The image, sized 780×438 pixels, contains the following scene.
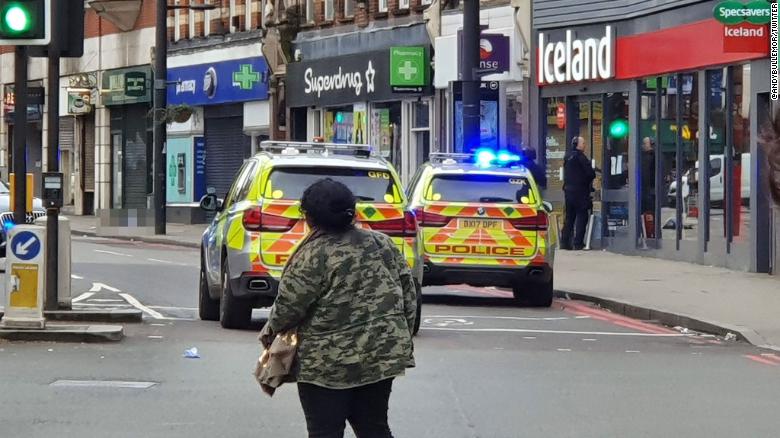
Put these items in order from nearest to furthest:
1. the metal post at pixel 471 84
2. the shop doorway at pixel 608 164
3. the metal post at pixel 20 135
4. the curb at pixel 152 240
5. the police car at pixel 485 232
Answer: the metal post at pixel 20 135 → the police car at pixel 485 232 → the metal post at pixel 471 84 → the shop doorway at pixel 608 164 → the curb at pixel 152 240

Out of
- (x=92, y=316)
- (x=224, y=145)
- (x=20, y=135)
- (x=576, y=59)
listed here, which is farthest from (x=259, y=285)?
(x=224, y=145)

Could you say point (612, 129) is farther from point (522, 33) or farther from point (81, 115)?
point (81, 115)

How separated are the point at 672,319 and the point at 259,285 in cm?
475

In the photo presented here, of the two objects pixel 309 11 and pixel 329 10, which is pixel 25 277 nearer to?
pixel 329 10

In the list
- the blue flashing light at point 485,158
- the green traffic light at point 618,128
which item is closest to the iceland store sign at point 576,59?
the green traffic light at point 618,128

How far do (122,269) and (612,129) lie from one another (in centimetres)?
942

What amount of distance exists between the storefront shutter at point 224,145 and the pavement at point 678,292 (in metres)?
18.2

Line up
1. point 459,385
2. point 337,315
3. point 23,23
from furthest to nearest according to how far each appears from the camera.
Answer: point 23,23 → point 459,385 → point 337,315

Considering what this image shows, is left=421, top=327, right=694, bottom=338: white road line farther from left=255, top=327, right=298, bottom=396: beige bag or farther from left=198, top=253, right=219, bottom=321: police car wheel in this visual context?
left=255, top=327, right=298, bottom=396: beige bag

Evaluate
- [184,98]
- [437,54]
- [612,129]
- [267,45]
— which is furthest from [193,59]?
[612,129]

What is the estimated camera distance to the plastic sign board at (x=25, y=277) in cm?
1442

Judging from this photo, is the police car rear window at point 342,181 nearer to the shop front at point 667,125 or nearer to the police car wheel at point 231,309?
the police car wheel at point 231,309

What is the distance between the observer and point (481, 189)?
1995 centimetres

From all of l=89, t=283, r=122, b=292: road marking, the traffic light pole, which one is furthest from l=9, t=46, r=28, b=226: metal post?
l=89, t=283, r=122, b=292: road marking
